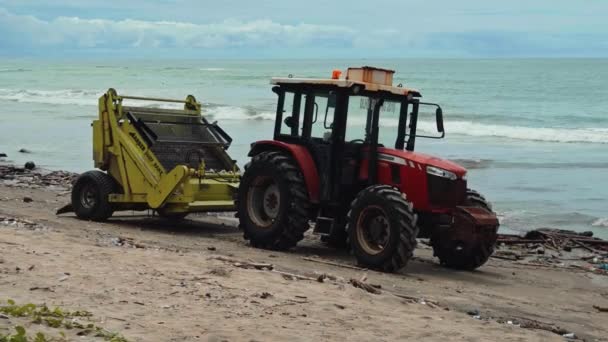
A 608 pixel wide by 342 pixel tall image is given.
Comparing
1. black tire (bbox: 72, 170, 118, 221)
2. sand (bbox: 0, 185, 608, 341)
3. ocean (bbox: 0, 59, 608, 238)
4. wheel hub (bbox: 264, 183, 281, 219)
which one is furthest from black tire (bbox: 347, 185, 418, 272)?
black tire (bbox: 72, 170, 118, 221)

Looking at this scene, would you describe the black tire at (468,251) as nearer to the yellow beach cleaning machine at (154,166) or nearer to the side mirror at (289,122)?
the side mirror at (289,122)

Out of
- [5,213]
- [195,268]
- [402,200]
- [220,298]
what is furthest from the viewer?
[5,213]

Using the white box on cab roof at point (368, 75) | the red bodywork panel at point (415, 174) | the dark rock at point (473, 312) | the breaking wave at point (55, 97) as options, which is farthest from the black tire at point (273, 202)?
the breaking wave at point (55, 97)

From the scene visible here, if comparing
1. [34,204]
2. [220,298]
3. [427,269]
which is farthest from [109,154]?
[220,298]

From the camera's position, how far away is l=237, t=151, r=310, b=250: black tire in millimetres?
11539

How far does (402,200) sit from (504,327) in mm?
2761

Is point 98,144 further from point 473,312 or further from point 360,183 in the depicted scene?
point 473,312

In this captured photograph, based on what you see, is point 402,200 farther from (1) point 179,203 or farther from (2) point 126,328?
(2) point 126,328

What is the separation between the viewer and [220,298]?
7.76m

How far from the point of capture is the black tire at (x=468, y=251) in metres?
11.2

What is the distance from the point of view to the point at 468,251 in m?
11.2

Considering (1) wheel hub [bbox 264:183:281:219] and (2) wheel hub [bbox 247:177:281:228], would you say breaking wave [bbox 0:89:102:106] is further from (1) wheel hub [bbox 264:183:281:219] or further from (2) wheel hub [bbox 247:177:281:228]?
(1) wheel hub [bbox 264:183:281:219]

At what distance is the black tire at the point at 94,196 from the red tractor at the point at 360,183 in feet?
7.89

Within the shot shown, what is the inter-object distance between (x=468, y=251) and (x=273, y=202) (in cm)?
253
